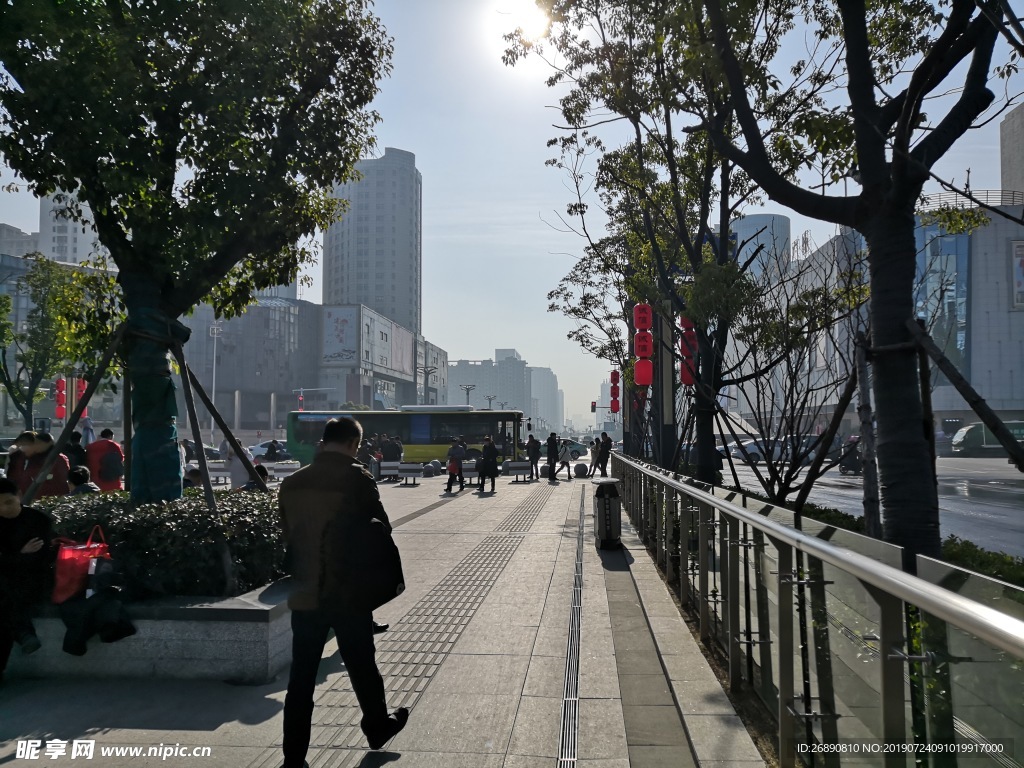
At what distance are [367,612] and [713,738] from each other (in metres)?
1.85

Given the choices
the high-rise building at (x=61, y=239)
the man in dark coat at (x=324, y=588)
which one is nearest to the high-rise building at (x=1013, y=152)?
the man in dark coat at (x=324, y=588)

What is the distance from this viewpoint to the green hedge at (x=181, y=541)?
17.8 ft

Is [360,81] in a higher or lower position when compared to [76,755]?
higher

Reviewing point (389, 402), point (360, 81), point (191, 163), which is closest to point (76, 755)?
point (191, 163)

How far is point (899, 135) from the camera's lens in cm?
484

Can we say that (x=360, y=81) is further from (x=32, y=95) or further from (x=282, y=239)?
(x=32, y=95)

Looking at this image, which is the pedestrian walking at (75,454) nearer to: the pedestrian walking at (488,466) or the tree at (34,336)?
the pedestrian walking at (488,466)

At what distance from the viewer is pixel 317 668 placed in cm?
375

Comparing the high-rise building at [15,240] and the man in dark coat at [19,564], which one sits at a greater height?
the high-rise building at [15,240]

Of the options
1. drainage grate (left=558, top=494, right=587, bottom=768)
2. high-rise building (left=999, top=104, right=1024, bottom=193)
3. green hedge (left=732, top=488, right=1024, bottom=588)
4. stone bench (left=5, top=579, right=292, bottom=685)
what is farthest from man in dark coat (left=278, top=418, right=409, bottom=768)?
high-rise building (left=999, top=104, right=1024, bottom=193)

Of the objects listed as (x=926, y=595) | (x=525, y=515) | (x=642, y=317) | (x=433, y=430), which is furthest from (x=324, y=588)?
(x=433, y=430)

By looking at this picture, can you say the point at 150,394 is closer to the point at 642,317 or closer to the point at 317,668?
the point at 317,668

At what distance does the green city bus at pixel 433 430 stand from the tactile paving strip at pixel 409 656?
27.4m

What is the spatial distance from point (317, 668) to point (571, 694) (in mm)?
1833
